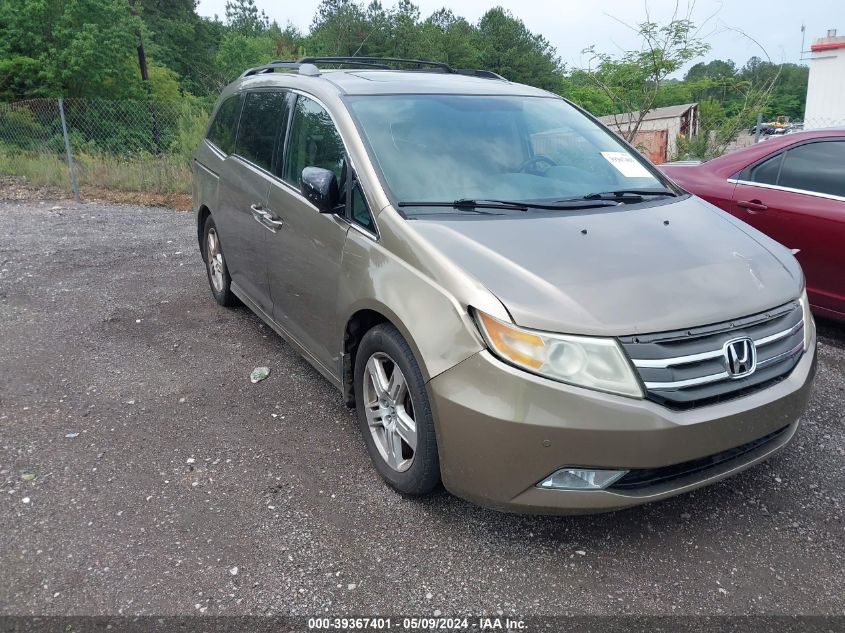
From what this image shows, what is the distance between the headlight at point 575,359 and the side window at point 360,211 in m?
1.00

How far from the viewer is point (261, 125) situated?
4410 millimetres

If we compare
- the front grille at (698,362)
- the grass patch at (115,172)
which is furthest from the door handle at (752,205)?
the grass patch at (115,172)

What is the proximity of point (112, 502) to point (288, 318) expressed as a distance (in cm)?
138

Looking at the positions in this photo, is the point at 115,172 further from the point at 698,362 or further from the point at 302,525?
the point at 698,362

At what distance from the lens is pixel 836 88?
1426 inches

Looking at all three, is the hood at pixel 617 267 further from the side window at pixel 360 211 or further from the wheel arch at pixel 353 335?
the wheel arch at pixel 353 335

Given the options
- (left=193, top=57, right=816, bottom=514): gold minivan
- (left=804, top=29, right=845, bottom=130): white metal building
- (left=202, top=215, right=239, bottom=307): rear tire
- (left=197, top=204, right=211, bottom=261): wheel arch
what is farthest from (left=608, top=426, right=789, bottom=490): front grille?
(left=804, top=29, right=845, bottom=130): white metal building

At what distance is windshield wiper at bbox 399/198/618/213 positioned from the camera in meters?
3.06

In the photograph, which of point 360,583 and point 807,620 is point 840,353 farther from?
point 360,583

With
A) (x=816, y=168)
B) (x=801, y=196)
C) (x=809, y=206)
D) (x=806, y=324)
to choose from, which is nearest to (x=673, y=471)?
(x=806, y=324)

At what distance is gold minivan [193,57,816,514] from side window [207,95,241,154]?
96cm

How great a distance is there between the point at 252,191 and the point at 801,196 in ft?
12.6

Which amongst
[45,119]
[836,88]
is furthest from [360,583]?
[836,88]

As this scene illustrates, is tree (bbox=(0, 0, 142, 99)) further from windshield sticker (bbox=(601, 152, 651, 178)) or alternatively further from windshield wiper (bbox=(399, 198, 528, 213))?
windshield wiper (bbox=(399, 198, 528, 213))
